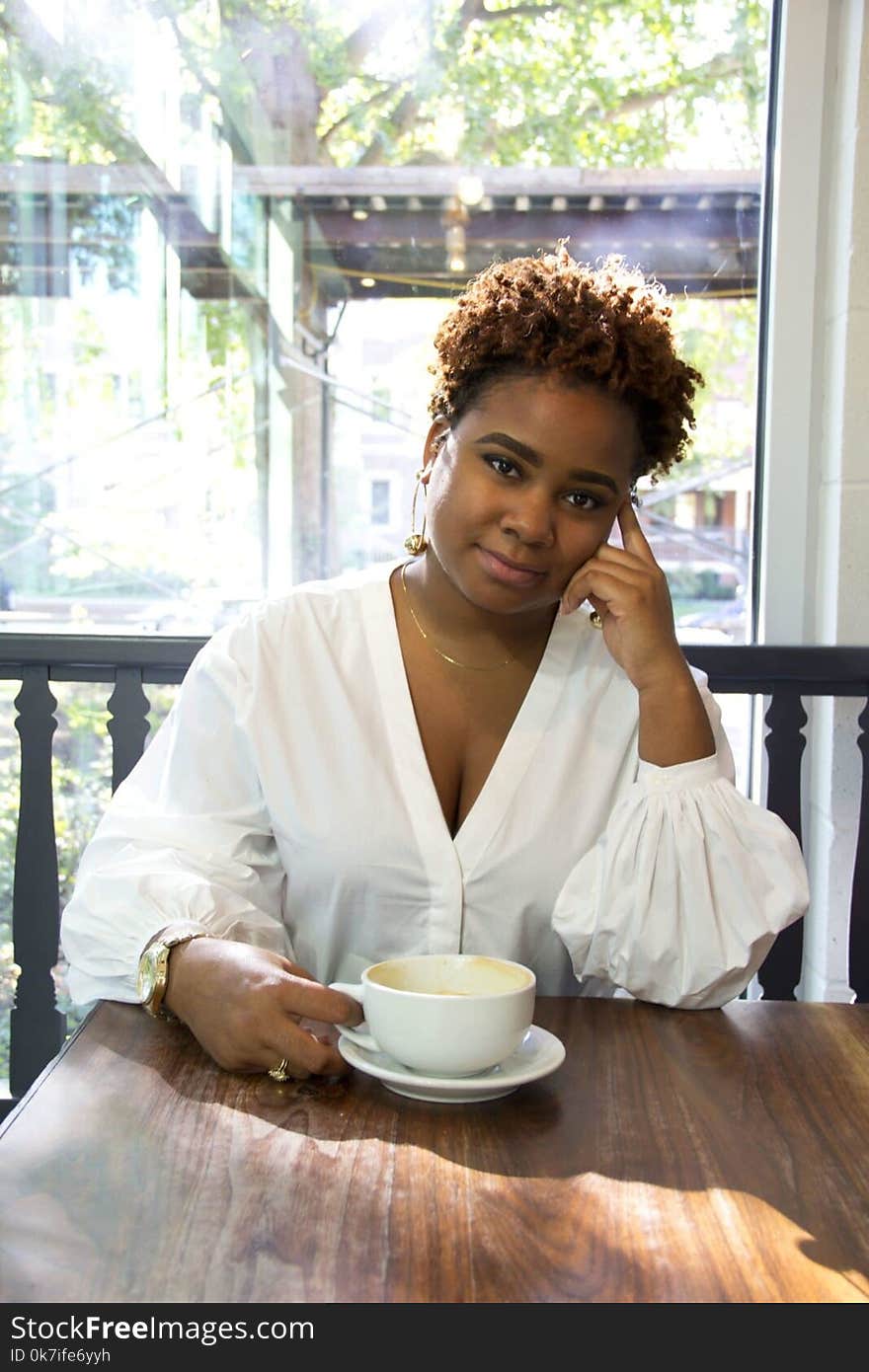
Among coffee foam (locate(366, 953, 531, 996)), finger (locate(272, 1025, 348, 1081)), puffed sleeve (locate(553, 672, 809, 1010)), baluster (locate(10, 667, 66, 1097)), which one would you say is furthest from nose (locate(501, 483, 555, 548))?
baluster (locate(10, 667, 66, 1097))

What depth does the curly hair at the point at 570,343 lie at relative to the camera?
1.38 meters

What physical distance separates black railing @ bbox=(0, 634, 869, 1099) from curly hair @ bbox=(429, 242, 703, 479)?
1.90ft

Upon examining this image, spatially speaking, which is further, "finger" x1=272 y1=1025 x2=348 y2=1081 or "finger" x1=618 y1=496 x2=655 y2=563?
"finger" x1=618 y1=496 x2=655 y2=563

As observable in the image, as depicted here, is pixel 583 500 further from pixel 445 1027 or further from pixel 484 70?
pixel 484 70

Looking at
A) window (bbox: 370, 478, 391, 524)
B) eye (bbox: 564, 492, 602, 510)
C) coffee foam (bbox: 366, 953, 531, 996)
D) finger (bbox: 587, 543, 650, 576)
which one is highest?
window (bbox: 370, 478, 391, 524)

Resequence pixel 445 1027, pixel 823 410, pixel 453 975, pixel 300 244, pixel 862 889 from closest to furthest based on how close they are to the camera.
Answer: pixel 445 1027 < pixel 453 975 < pixel 862 889 < pixel 823 410 < pixel 300 244

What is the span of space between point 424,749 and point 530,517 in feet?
0.93

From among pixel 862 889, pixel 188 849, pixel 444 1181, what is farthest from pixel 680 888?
pixel 862 889

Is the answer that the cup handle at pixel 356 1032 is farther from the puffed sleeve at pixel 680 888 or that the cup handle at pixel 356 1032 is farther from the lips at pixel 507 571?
the lips at pixel 507 571

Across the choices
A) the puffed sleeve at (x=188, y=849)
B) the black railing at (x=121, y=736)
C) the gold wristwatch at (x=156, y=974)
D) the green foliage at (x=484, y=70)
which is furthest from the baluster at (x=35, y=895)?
the green foliage at (x=484, y=70)

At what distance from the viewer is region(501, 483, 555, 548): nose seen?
1.37 metres

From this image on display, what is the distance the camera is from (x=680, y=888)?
133 centimetres

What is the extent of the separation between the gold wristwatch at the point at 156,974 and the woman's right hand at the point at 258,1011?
12 millimetres

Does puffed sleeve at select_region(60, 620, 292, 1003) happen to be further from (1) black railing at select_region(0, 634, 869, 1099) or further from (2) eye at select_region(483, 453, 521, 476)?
(1) black railing at select_region(0, 634, 869, 1099)
